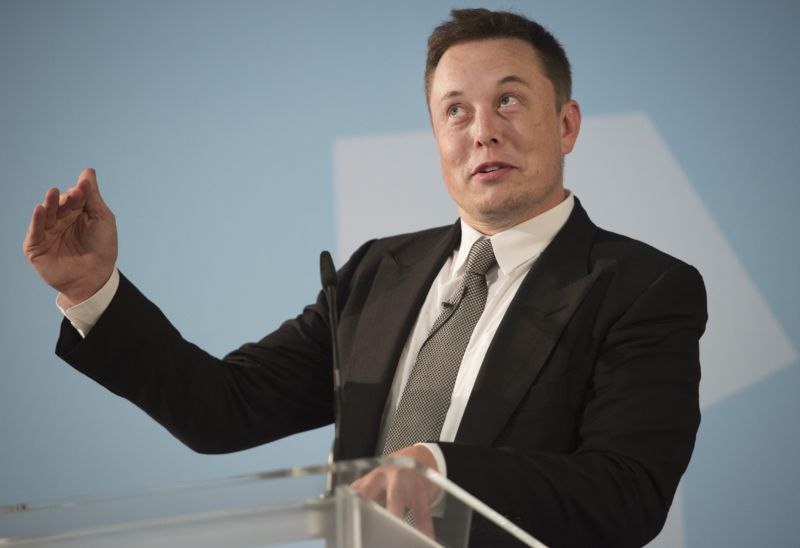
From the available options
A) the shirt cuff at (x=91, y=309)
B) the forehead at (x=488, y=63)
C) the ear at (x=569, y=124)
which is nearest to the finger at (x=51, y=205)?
the shirt cuff at (x=91, y=309)

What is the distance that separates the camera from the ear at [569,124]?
225 cm

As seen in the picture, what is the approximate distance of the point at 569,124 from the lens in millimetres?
2275

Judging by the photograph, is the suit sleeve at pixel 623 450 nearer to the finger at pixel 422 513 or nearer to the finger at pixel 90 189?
the finger at pixel 422 513

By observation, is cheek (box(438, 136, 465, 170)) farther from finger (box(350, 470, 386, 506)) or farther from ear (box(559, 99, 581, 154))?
finger (box(350, 470, 386, 506))

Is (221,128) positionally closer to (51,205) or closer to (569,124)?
(569,124)

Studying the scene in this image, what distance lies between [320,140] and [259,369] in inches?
51.1

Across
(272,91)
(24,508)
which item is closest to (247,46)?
(272,91)

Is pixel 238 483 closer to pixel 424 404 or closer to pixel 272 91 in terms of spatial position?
pixel 424 404

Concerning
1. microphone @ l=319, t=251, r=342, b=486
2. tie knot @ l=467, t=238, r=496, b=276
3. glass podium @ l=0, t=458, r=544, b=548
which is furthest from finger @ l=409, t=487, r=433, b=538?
tie knot @ l=467, t=238, r=496, b=276

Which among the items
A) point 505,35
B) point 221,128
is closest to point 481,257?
point 505,35

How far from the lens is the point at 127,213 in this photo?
11.1 ft

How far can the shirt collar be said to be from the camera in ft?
6.75

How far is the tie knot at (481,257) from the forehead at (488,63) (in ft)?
1.09

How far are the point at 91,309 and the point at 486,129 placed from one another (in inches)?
32.8
